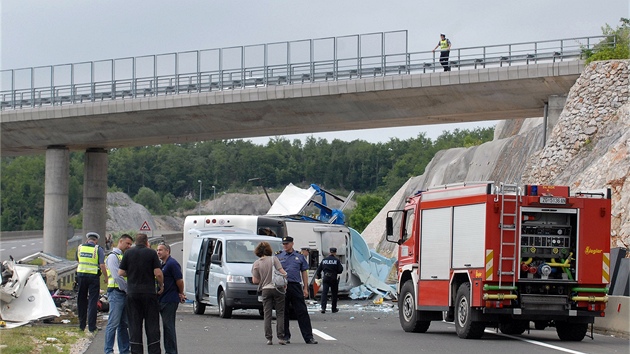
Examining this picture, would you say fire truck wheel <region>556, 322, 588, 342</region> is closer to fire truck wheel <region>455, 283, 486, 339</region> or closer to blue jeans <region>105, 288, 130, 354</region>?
fire truck wheel <region>455, 283, 486, 339</region>

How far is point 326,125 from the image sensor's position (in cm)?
4916

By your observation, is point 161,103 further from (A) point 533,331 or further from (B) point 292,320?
(A) point 533,331

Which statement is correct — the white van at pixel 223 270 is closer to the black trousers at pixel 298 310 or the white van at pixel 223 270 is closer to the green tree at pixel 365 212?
the black trousers at pixel 298 310

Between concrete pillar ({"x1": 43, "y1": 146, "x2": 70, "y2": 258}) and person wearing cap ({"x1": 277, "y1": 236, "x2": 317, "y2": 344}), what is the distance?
42110 mm

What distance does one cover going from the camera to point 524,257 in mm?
18422

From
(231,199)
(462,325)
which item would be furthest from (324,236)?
(231,199)

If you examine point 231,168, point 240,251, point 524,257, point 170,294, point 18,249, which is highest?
point 231,168

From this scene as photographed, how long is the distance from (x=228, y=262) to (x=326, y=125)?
2467cm

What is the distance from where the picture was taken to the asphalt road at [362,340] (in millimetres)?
16525

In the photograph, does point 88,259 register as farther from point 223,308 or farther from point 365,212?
point 365,212

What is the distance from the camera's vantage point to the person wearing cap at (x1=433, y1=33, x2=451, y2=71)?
42.5 metres

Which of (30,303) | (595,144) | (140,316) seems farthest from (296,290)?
(595,144)

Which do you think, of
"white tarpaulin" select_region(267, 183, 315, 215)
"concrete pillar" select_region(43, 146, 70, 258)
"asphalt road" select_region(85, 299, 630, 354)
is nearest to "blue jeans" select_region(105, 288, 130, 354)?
"asphalt road" select_region(85, 299, 630, 354)

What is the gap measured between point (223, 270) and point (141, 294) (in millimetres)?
11153
